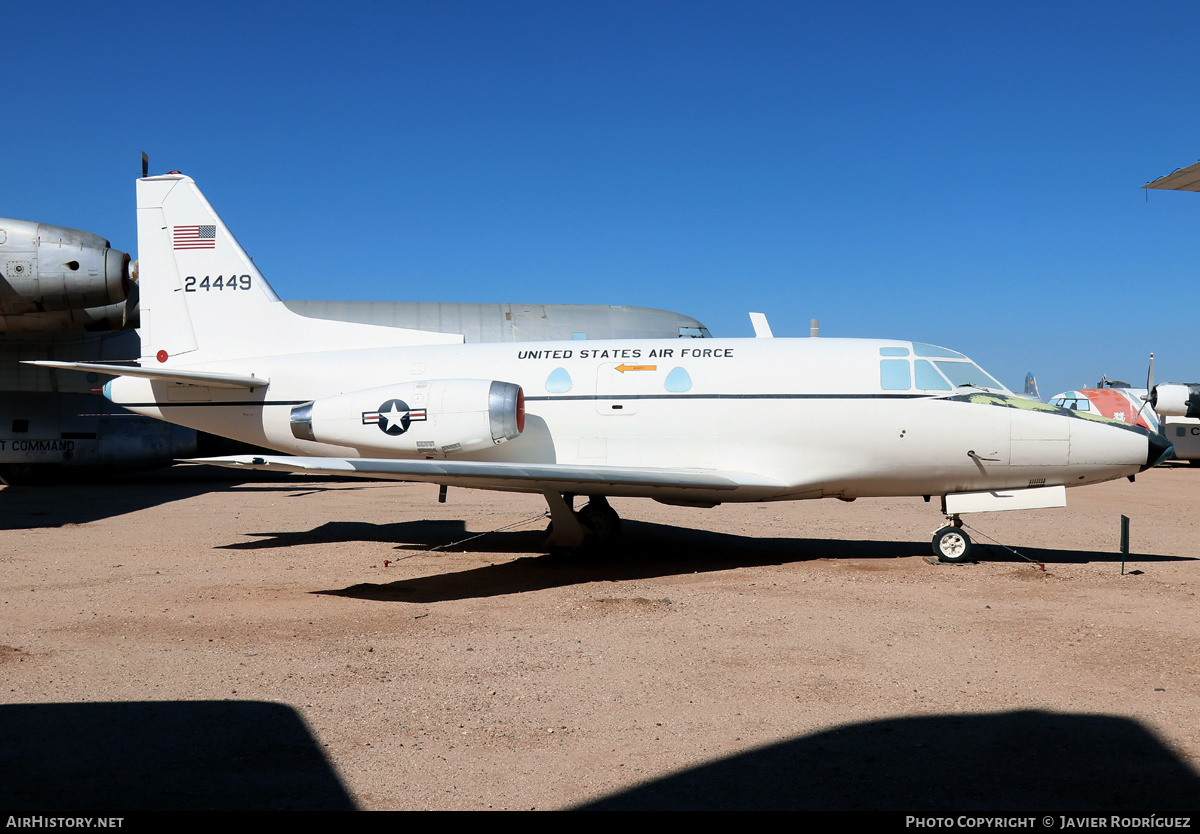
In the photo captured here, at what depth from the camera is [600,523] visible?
12.5 meters

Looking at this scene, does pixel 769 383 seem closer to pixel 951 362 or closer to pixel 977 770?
pixel 951 362

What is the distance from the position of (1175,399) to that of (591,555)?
77.9 ft

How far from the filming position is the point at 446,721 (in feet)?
17.4

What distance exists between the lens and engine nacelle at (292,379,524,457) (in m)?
10.4

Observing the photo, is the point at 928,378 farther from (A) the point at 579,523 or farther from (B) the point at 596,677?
(B) the point at 596,677

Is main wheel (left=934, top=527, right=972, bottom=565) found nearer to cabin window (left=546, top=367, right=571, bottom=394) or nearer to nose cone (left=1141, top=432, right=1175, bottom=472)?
nose cone (left=1141, top=432, right=1175, bottom=472)

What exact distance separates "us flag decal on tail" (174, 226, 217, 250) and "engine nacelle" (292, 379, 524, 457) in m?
3.85

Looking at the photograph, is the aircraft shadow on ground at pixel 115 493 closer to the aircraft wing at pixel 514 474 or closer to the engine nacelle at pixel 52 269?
the engine nacelle at pixel 52 269

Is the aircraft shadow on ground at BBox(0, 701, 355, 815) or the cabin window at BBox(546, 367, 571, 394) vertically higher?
the cabin window at BBox(546, 367, 571, 394)

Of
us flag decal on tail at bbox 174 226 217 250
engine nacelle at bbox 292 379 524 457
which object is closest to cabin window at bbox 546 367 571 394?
engine nacelle at bbox 292 379 524 457

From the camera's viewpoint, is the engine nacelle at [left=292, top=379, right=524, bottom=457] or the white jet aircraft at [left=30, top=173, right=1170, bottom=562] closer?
the white jet aircraft at [left=30, top=173, right=1170, bottom=562]

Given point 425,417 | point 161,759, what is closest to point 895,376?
point 425,417

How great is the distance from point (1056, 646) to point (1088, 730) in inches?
79.9

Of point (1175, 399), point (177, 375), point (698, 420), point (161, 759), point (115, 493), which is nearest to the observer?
point (161, 759)
